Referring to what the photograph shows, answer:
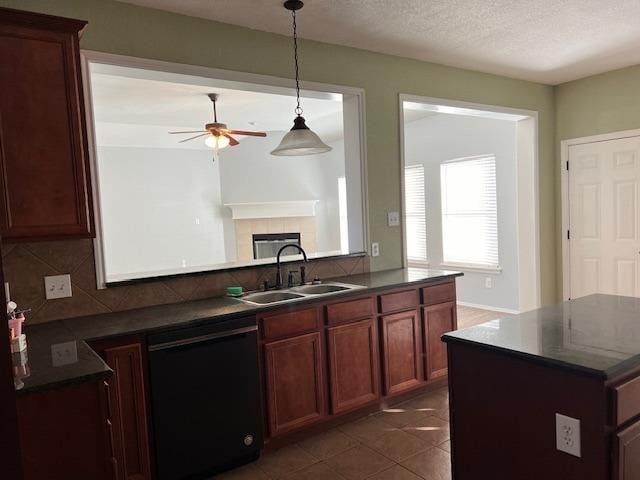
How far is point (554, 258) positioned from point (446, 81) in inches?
96.7

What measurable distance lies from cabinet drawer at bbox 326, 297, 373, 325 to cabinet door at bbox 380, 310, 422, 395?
162 millimetres

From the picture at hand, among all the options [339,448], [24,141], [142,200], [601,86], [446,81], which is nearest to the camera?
[24,141]

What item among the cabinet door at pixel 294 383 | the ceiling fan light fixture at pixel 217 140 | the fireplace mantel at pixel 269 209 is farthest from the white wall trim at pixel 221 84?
the fireplace mantel at pixel 269 209

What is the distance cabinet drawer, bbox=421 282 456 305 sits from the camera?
347cm

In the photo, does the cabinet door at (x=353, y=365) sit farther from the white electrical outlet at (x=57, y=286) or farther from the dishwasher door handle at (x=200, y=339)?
the white electrical outlet at (x=57, y=286)

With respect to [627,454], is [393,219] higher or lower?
higher

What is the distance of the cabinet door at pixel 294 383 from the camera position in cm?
272

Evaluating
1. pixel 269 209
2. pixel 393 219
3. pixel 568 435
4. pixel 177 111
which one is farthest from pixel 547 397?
pixel 269 209

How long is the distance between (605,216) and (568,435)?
13.4 feet

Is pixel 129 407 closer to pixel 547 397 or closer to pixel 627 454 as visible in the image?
pixel 547 397

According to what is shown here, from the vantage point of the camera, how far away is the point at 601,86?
4.89 meters

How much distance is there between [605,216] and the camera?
4941 millimetres

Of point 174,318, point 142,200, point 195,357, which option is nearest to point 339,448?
point 195,357

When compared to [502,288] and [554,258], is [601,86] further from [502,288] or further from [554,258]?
[502,288]
